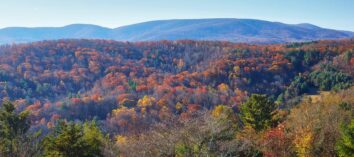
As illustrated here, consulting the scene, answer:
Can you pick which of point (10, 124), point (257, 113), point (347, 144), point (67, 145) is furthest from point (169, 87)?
point (347, 144)

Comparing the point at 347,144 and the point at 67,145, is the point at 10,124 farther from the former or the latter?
the point at 347,144

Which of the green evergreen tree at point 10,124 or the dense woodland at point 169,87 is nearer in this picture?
the green evergreen tree at point 10,124

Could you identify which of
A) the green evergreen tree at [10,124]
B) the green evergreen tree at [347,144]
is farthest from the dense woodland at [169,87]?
the green evergreen tree at [347,144]

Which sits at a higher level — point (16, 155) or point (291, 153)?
point (16, 155)

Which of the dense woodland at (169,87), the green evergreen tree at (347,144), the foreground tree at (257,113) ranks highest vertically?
the green evergreen tree at (347,144)

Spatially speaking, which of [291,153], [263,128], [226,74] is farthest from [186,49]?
[291,153]

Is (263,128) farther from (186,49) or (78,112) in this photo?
(186,49)

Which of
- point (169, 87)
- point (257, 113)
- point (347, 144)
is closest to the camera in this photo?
point (347, 144)

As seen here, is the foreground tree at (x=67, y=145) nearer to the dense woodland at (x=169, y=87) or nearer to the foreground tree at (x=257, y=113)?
the dense woodland at (x=169, y=87)

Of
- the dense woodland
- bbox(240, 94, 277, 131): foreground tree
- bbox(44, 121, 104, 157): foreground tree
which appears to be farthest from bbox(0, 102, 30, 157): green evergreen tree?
bbox(240, 94, 277, 131): foreground tree
